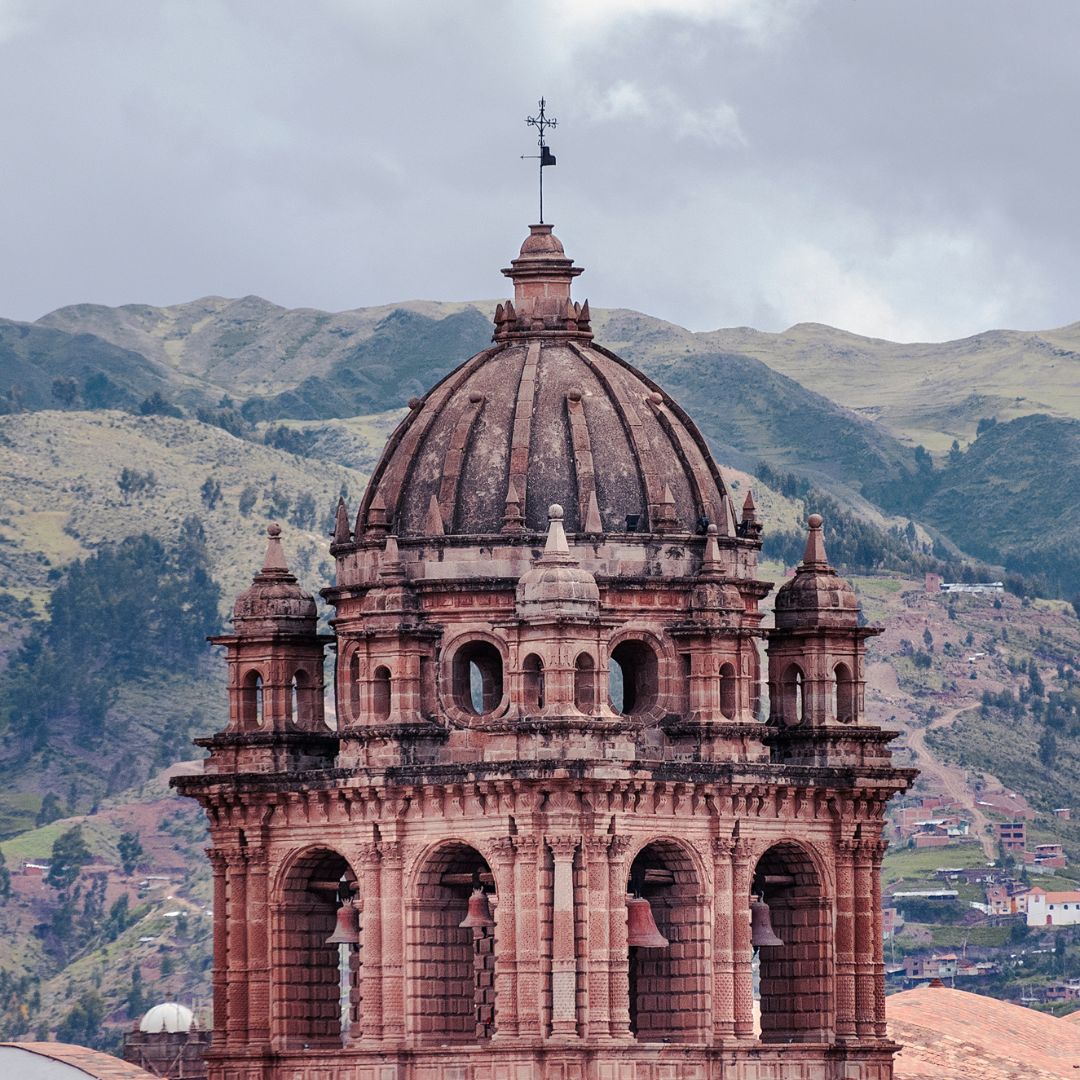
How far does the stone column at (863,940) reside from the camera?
102312 mm

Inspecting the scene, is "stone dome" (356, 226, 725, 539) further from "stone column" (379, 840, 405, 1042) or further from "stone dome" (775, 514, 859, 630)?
"stone column" (379, 840, 405, 1042)

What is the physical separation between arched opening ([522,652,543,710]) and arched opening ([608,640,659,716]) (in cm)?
258

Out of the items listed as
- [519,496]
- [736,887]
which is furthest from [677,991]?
[519,496]

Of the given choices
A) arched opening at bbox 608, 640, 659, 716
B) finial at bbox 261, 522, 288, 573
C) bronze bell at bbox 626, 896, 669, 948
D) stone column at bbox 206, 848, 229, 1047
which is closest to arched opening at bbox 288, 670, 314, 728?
finial at bbox 261, 522, 288, 573

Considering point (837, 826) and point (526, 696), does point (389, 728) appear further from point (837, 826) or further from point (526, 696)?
point (837, 826)

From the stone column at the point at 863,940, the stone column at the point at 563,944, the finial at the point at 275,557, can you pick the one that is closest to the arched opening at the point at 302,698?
the finial at the point at 275,557

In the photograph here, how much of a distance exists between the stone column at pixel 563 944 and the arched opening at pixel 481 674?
3.28 meters

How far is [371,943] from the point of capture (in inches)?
3900

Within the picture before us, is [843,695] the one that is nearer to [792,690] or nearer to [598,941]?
[792,690]

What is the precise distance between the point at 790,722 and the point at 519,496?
24.8 feet

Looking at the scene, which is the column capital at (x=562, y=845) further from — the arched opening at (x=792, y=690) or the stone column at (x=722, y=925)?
the arched opening at (x=792, y=690)

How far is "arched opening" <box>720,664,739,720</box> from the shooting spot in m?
99.6

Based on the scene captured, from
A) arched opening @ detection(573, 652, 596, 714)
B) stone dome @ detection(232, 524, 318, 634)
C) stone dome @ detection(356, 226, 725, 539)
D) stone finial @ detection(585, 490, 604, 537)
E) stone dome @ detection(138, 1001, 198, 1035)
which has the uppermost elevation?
stone dome @ detection(356, 226, 725, 539)

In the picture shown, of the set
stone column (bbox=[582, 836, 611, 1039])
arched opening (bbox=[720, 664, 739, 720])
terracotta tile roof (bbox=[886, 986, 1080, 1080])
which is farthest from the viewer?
terracotta tile roof (bbox=[886, 986, 1080, 1080])
